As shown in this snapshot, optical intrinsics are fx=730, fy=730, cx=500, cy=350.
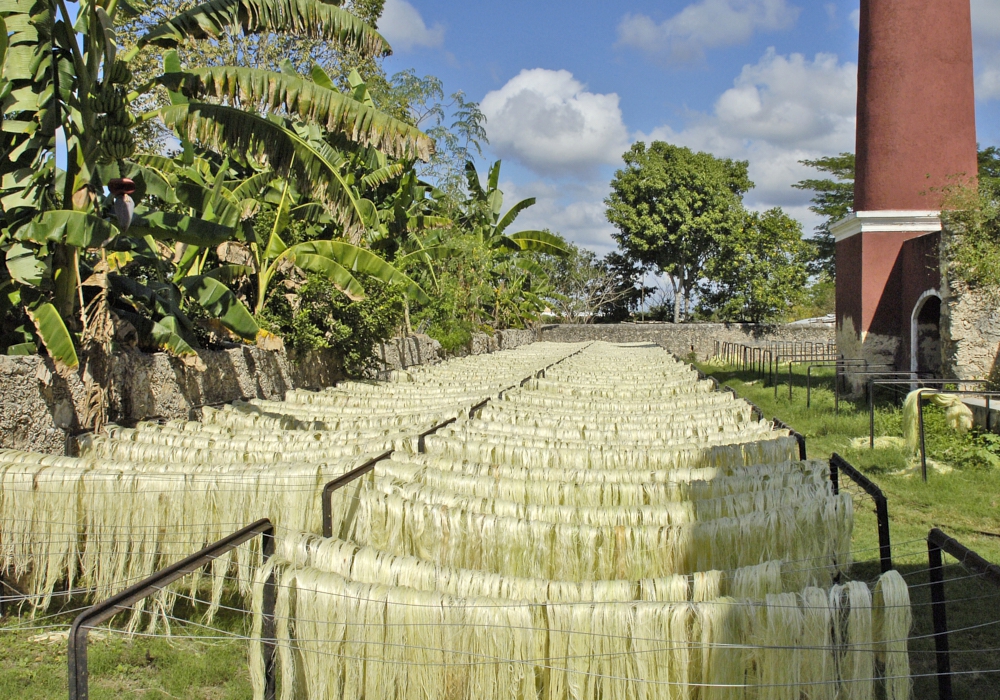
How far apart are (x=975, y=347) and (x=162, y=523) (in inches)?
516

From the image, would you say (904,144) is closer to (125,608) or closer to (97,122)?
(97,122)

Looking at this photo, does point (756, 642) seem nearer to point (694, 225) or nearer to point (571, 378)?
point (571, 378)

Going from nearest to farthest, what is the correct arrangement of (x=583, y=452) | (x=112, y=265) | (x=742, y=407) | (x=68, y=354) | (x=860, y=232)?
(x=583, y=452) → (x=68, y=354) → (x=742, y=407) → (x=112, y=265) → (x=860, y=232)

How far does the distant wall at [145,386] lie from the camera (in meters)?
5.75

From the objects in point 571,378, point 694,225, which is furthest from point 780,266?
point 571,378

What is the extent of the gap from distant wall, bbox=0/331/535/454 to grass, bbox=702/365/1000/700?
6.07m

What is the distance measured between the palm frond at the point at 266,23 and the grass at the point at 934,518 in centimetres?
704

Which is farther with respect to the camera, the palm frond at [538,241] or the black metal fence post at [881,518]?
the palm frond at [538,241]

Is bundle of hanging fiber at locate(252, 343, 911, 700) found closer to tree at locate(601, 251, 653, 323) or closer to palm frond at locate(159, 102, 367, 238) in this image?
palm frond at locate(159, 102, 367, 238)

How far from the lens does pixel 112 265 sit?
24.9 feet

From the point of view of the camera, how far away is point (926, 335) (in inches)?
586

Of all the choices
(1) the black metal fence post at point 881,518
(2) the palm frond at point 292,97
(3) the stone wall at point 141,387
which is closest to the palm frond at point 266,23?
(2) the palm frond at point 292,97

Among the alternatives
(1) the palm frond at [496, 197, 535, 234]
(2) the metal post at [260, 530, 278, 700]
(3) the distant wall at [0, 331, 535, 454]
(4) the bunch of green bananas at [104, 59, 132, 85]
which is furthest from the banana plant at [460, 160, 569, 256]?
(2) the metal post at [260, 530, 278, 700]

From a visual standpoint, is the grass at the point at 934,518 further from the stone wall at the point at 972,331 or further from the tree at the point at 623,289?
the tree at the point at 623,289
